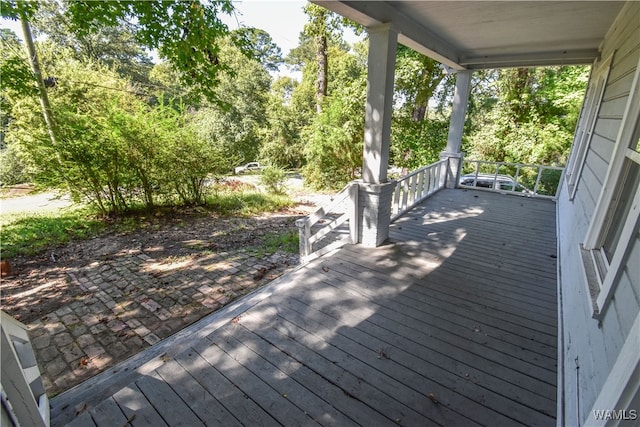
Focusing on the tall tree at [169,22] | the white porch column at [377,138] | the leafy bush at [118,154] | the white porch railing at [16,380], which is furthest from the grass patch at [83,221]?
the white porch railing at [16,380]

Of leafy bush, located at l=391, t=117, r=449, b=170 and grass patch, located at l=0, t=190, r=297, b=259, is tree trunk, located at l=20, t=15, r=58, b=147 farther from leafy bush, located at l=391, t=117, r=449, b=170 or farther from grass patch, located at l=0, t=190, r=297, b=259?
leafy bush, located at l=391, t=117, r=449, b=170

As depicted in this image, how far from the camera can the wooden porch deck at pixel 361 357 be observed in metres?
1.68

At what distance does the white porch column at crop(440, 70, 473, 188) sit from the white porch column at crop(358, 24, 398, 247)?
11.5 feet

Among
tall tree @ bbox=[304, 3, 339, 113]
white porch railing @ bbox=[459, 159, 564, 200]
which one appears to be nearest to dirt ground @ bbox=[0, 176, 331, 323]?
white porch railing @ bbox=[459, 159, 564, 200]

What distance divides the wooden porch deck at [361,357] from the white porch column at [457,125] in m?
3.76

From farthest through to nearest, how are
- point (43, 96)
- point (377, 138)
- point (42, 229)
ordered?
1. point (43, 96)
2. point (42, 229)
3. point (377, 138)

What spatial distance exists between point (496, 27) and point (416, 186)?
2.70 metres

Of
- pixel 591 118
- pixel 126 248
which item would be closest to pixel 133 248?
pixel 126 248

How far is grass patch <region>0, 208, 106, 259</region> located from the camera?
550cm

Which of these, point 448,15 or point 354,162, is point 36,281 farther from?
point 354,162

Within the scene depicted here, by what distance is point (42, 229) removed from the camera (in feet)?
20.9

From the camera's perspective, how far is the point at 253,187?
10914 millimetres

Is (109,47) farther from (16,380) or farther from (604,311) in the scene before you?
(604,311)

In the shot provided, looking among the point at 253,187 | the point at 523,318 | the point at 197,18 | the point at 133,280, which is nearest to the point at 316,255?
the point at 523,318
